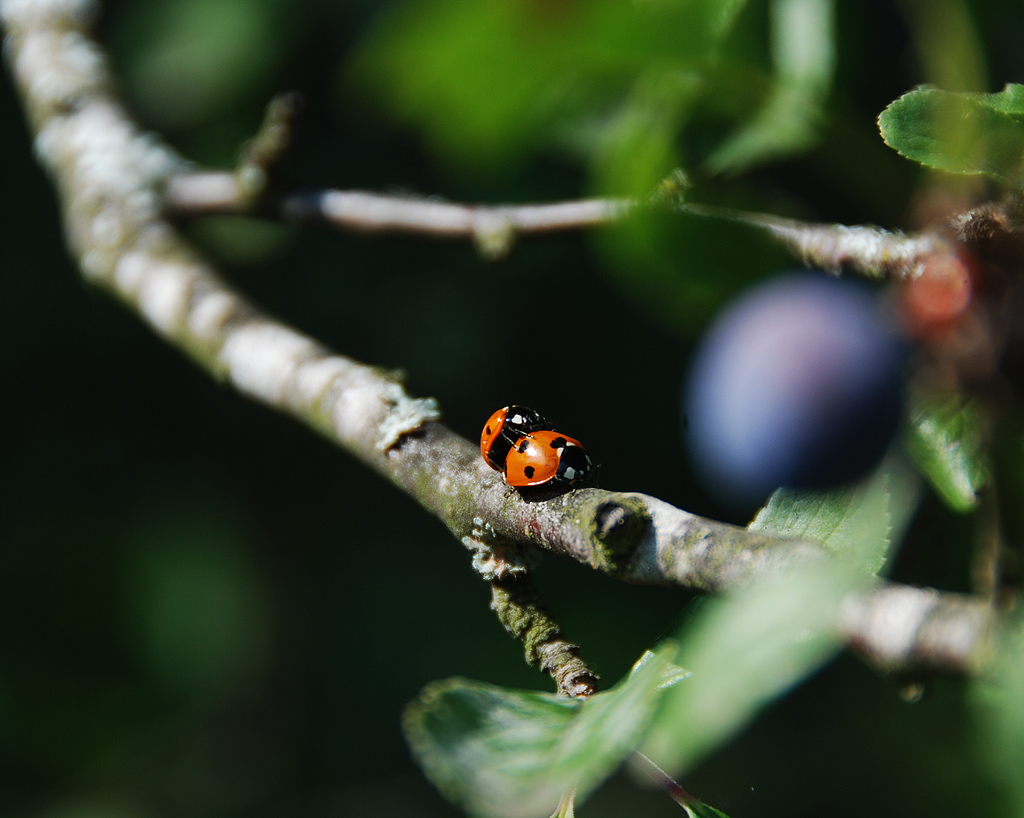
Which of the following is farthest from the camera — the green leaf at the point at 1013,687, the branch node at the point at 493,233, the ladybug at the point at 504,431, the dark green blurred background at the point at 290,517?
the dark green blurred background at the point at 290,517

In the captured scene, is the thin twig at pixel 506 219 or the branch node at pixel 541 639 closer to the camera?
the branch node at pixel 541 639

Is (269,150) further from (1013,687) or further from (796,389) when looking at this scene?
(1013,687)

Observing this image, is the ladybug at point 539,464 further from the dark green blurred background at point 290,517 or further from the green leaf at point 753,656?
the dark green blurred background at point 290,517

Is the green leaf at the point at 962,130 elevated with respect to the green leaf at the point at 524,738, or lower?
elevated

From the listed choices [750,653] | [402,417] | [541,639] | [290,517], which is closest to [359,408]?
[402,417]

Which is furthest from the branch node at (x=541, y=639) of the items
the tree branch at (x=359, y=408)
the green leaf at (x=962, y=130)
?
the green leaf at (x=962, y=130)

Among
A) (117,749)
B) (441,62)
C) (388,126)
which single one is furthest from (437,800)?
(441,62)

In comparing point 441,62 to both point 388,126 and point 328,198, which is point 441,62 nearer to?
point 328,198

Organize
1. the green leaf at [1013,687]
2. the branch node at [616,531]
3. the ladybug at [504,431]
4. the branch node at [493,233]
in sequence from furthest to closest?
1. the branch node at [493,233]
2. the ladybug at [504,431]
3. the branch node at [616,531]
4. the green leaf at [1013,687]
